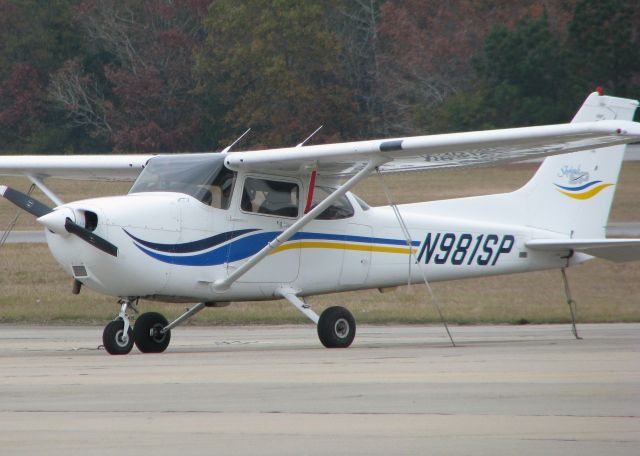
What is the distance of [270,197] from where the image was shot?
1355cm

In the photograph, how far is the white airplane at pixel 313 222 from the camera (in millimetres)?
12273

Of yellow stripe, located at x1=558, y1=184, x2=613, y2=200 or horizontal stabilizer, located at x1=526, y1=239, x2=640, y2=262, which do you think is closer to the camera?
horizontal stabilizer, located at x1=526, y1=239, x2=640, y2=262

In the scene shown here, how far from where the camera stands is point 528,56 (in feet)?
156

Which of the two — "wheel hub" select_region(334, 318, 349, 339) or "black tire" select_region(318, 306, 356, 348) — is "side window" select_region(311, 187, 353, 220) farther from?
"wheel hub" select_region(334, 318, 349, 339)

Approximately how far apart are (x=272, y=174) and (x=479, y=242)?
10.1ft

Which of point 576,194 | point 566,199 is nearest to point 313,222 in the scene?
point 566,199

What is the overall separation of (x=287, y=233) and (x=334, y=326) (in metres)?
1.15

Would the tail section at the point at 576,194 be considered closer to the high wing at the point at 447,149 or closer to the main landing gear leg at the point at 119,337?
the high wing at the point at 447,149

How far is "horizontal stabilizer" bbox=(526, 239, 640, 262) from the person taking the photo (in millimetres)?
14367

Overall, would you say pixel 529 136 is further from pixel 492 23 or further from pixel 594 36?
pixel 492 23

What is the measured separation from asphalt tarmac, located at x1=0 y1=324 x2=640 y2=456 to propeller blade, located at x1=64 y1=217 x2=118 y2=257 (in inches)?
41.5

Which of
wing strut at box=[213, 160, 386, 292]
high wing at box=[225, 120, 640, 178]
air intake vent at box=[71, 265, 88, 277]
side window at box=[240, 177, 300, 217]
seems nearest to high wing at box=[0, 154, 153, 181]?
side window at box=[240, 177, 300, 217]

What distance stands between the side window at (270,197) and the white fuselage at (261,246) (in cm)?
8

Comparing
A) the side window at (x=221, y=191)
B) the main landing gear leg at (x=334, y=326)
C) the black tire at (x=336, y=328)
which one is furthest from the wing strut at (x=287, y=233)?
the black tire at (x=336, y=328)
